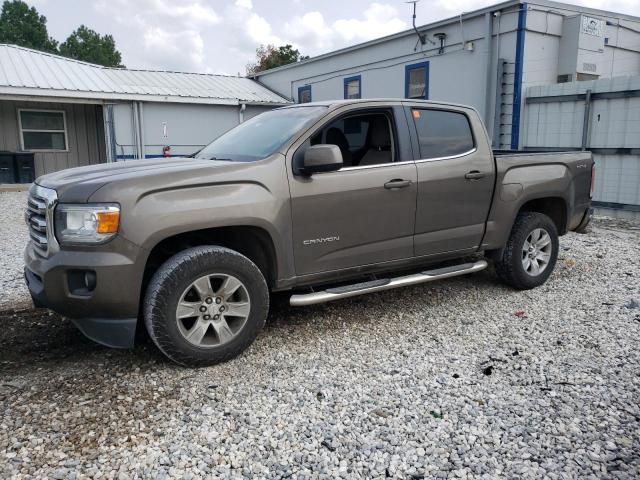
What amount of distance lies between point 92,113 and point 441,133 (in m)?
16.7

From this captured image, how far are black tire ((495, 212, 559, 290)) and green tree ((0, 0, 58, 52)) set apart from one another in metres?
58.3

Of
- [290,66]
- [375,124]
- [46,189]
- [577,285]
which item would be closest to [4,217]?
[46,189]

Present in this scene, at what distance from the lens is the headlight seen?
129 inches

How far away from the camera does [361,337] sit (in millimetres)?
4297

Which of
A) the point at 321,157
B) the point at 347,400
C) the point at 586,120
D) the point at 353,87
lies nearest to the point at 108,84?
the point at 353,87

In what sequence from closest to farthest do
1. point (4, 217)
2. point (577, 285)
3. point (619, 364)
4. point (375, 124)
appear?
point (619, 364) → point (375, 124) → point (577, 285) → point (4, 217)

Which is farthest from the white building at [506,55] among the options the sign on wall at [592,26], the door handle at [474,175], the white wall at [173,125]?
the door handle at [474,175]

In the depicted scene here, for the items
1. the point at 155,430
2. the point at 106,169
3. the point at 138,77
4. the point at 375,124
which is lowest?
the point at 155,430

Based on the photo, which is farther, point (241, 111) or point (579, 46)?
point (241, 111)

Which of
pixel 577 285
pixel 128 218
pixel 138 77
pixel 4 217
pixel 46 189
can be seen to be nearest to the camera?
pixel 128 218

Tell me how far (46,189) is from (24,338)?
135 cm

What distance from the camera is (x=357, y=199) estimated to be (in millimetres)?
4172

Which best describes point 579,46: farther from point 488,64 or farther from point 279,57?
point 279,57

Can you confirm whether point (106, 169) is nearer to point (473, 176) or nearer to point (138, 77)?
point (473, 176)
